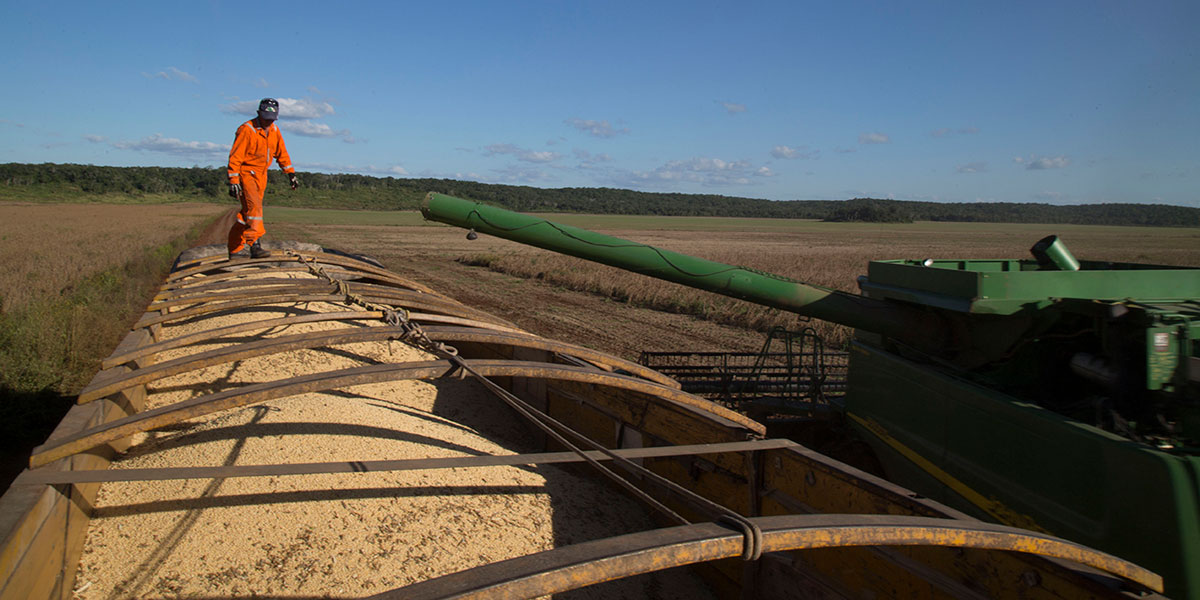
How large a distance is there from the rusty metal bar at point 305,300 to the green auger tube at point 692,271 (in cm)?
76

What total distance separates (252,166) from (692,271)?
15.9ft

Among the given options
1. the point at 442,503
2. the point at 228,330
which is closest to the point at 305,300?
the point at 228,330

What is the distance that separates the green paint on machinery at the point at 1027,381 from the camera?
2635 mm

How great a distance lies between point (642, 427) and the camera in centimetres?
→ 350

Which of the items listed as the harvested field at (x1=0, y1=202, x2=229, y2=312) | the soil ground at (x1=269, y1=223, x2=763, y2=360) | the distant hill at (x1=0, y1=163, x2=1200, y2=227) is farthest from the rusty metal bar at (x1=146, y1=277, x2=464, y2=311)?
the distant hill at (x1=0, y1=163, x2=1200, y2=227)

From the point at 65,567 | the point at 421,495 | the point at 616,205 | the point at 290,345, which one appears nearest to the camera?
the point at 65,567

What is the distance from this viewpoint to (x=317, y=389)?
8.17ft

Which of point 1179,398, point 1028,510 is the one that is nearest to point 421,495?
point 1028,510

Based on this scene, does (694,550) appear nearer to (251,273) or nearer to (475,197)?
(251,273)

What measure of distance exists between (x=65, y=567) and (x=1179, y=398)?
4.17m

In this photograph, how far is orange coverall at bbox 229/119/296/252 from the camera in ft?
22.1

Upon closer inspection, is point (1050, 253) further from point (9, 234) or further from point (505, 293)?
point (9, 234)

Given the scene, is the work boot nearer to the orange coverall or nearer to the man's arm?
the orange coverall

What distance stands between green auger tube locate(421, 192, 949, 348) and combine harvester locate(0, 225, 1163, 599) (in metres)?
0.89
